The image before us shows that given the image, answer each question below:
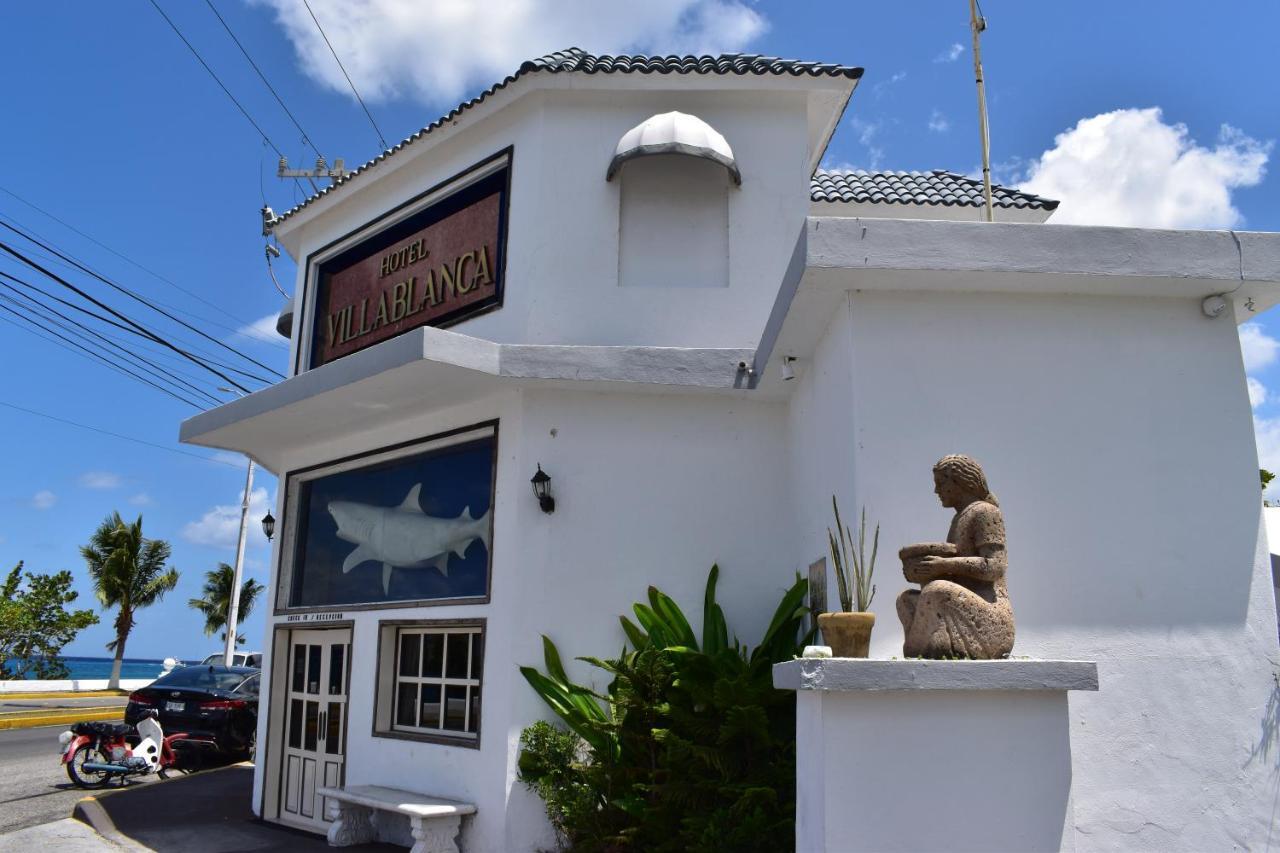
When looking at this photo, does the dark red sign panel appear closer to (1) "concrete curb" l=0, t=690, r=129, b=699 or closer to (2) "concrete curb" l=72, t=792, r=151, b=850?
(2) "concrete curb" l=72, t=792, r=151, b=850

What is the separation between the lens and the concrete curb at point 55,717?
19891 mm

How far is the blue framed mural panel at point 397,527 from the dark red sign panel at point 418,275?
1.46 meters

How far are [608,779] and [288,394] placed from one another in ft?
16.0

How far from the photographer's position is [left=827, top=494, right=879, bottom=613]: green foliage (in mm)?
6105

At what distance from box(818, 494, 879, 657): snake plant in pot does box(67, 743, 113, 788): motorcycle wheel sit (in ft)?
35.6

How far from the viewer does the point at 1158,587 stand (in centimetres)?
635

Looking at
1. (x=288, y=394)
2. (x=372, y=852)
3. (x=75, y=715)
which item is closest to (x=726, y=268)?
(x=288, y=394)

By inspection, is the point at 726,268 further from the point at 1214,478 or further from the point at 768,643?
the point at 1214,478

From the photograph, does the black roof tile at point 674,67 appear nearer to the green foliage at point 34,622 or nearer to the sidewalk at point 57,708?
the sidewalk at point 57,708

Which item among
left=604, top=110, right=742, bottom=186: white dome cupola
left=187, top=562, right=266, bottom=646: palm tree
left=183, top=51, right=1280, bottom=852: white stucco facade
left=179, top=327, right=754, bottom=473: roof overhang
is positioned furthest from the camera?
left=187, top=562, right=266, bottom=646: palm tree

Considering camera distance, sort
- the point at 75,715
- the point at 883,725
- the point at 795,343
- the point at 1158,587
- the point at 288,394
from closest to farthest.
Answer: the point at 883,725
the point at 1158,587
the point at 795,343
the point at 288,394
the point at 75,715

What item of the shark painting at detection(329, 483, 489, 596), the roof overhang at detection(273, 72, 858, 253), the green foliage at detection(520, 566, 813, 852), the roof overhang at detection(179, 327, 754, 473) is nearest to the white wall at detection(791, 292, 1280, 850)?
the green foliage at detection(520, 566, 813, 852)

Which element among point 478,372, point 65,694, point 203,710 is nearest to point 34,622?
point 65,694

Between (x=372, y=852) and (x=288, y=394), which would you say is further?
(x=288, y=394)
